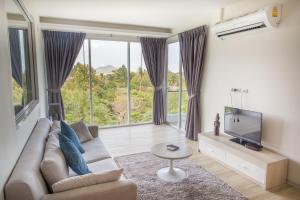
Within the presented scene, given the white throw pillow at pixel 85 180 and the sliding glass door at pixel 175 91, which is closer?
the white throw pillow at pixel 85 180

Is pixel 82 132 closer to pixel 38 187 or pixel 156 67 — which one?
pixel 38 187

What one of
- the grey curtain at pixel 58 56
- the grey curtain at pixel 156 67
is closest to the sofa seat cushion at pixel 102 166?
the grey curtain at pixel 58 56

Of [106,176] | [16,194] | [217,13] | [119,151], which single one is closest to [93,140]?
[119,151]

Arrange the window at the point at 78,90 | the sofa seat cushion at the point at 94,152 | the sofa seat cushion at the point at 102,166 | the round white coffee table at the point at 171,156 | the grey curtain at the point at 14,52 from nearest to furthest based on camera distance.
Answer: the grey curtain at the point at 14,52 < the sofa seat cushion at the point at 102,166 < the sofa seat cushion at the point at 94,152 < the round white coffee table at the point at 171,156 < the window at the point at 78,90

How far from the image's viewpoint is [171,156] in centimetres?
273

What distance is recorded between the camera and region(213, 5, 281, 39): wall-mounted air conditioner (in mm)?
2666

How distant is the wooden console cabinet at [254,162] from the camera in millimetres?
2664

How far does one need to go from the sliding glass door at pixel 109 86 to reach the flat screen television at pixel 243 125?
111 inches

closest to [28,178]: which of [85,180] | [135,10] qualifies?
[85,180]

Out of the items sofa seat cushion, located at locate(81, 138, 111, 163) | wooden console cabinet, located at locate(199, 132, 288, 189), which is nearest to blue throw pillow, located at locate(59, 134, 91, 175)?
sofa seat cushion, located at locate(81, 138, 111, 163)

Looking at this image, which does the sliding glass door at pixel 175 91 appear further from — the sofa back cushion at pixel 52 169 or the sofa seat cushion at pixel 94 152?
the sofa back cushion at pixel 52 169

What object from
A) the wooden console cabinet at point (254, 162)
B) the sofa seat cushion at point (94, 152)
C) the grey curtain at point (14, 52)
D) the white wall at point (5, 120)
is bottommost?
the wooden console cabinet at point (254, 162)

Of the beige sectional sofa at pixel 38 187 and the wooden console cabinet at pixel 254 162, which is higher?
the beige sectional sofa at pixel 38 187

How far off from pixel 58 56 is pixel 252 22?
12.8ft
